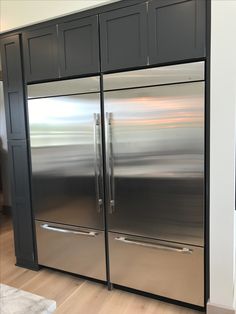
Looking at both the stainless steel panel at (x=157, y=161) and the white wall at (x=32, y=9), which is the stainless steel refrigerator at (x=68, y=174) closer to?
the stainless steel panel at (x=157, y=161)

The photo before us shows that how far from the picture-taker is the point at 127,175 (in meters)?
2.26

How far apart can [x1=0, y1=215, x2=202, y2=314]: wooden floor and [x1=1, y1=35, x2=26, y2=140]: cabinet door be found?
1382 millimetres

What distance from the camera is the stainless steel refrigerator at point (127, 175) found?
2020 millimetres

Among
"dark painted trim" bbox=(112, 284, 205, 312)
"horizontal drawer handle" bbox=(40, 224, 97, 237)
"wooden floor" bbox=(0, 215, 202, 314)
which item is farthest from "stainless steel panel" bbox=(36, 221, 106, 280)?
"dark painted trim" bbox=(112, 284, 205, 312)

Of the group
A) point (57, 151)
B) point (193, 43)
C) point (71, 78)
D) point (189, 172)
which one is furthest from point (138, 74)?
point (57, 151)

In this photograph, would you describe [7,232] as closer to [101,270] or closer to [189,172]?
[101,270]

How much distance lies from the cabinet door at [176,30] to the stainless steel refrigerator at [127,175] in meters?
0.10

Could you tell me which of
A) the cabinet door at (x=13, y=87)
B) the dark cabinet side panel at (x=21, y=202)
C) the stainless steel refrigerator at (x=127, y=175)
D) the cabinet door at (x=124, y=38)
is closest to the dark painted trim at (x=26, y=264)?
the dark cabinet side panel at (x=21, y=202)

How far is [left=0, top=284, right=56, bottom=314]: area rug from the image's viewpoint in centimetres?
96

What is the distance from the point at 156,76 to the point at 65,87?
842mm

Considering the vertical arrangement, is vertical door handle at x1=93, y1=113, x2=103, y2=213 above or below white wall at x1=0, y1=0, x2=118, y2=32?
below

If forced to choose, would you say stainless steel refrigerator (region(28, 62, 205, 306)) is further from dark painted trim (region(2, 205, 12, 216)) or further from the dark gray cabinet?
dark painted trim (region(2, 205, 12, 216))

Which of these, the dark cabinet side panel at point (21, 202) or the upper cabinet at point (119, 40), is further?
the dark cabinet side panel at point (21, 202)

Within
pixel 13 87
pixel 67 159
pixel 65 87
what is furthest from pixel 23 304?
pixel 13 87
